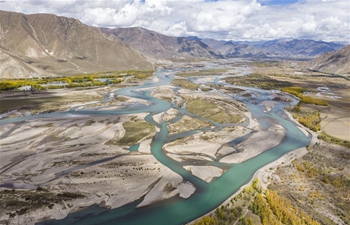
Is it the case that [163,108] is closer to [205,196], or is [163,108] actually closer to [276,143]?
[276,143]

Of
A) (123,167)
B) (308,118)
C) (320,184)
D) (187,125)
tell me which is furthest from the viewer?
(308,118)

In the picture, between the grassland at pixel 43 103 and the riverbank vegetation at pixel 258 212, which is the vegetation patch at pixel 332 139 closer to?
the riverbank vegetation at pixel 258 212

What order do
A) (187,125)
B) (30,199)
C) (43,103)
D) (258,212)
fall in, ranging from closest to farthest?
(258,212), (30,199), (187,125), (43,103)

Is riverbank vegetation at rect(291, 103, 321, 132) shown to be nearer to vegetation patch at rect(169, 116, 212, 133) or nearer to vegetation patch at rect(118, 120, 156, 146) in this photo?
vegetation patch at rect(169, 116, 212, 133)

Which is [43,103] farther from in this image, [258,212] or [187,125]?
Result: [258,212]

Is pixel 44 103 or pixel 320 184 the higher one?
pixel 44 103

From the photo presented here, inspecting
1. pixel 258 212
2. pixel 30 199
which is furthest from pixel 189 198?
pixel 30 199

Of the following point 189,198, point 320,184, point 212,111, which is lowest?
point 189,198

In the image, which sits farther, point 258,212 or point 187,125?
point 187,125
